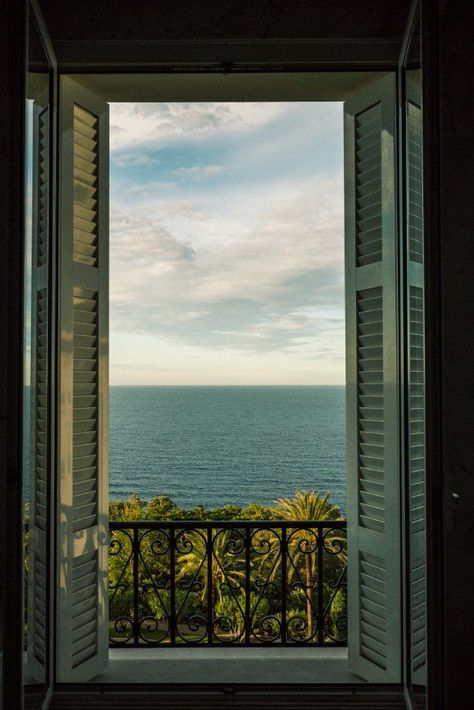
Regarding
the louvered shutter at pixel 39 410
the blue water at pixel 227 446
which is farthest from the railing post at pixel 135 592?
the blue water at pixel 227 446

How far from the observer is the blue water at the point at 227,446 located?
39.0 meters

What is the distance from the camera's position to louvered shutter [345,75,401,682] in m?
1.94

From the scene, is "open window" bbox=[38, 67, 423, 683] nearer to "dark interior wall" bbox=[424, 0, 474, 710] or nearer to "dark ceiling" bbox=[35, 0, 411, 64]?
"dark ceiling" bbox=[35, 0, 411, 64]

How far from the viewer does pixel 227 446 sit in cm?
4475

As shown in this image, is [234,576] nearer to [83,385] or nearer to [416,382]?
[83,385]

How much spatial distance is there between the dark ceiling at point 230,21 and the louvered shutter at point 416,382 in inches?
10.6

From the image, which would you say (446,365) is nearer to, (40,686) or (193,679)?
(193,679)

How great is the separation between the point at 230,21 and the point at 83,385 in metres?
1.41

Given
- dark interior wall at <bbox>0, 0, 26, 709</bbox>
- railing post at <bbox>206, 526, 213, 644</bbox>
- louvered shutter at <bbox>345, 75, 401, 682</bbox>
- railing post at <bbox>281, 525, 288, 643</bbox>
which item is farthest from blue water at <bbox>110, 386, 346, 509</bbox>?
dark interior wall at <bbox>0, 0, 26, 709</bbox>

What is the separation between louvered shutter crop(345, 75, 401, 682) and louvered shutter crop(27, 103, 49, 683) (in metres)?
1.12

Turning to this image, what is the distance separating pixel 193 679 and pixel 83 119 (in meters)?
2.14

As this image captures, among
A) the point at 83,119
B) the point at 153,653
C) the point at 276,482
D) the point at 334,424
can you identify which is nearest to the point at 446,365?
the point at 83,119

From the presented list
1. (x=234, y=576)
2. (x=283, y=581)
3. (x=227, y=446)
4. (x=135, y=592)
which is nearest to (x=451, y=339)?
(x=283, y=581)

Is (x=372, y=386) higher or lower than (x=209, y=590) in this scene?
higher
